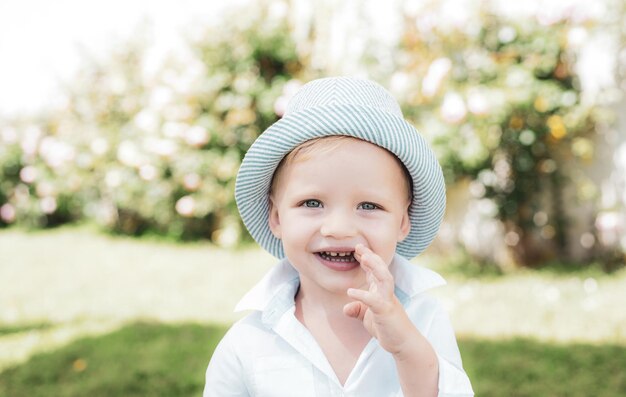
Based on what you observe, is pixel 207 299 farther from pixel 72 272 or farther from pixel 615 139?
pixel 615 139

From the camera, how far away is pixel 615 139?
4.97 m

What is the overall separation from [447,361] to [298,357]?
0.34 metres

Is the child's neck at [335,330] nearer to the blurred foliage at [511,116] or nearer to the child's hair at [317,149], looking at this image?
the child's hair at [317,149]

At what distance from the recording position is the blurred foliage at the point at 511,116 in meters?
4.86

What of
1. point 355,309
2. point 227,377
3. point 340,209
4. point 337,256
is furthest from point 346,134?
point 227,377

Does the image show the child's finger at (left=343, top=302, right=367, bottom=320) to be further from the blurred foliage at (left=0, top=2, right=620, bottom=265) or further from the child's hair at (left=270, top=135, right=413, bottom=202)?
the blurred foliage at (left=0, top=2, right=620, bottom=265)

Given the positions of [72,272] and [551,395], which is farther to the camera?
[72,272]

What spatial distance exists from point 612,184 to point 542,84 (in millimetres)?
942

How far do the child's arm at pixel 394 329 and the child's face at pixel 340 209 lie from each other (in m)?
0.09

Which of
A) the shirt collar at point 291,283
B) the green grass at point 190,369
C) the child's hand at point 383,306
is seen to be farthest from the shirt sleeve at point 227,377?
the green grass at point 190,369

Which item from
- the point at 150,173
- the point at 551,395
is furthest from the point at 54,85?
the point at 551,395

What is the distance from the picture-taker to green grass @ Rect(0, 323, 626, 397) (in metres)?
3.10

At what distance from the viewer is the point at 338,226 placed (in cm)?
140

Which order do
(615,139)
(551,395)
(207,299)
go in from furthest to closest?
(615,139) → (207,299) → (551,395)
